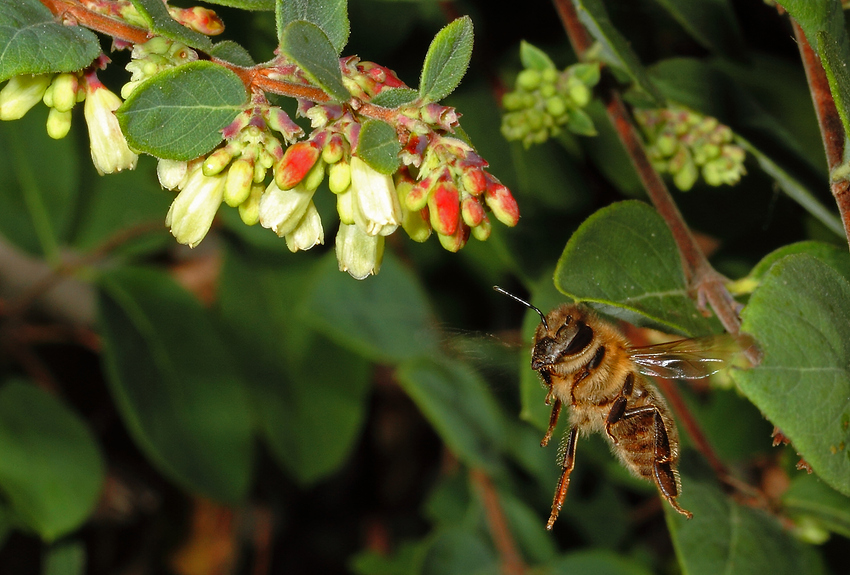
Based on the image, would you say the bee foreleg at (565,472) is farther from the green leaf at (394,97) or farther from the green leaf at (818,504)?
the green leaf at (394,97)

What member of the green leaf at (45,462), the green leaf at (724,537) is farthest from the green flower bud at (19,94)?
the green leaf at (45,462)

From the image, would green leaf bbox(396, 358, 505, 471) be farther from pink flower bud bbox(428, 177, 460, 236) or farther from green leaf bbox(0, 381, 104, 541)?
pink flower bud bbox(428, 177, 460, 236)

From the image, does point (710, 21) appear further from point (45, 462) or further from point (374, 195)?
point (45, 462)

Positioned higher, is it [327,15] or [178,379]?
[327,15]

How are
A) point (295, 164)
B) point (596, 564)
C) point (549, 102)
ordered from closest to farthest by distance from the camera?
point (295, 164) < point (549, 102) < point (596, 564)

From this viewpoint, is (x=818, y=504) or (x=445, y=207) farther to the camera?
(x=818, y=504)

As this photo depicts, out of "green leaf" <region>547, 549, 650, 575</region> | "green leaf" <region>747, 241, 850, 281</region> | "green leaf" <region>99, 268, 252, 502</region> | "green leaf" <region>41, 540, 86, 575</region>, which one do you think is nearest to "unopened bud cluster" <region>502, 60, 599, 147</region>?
"green leaf" <region>747, 241, 850, 281</region>

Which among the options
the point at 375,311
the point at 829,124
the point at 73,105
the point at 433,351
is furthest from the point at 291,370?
the point at 829,124
